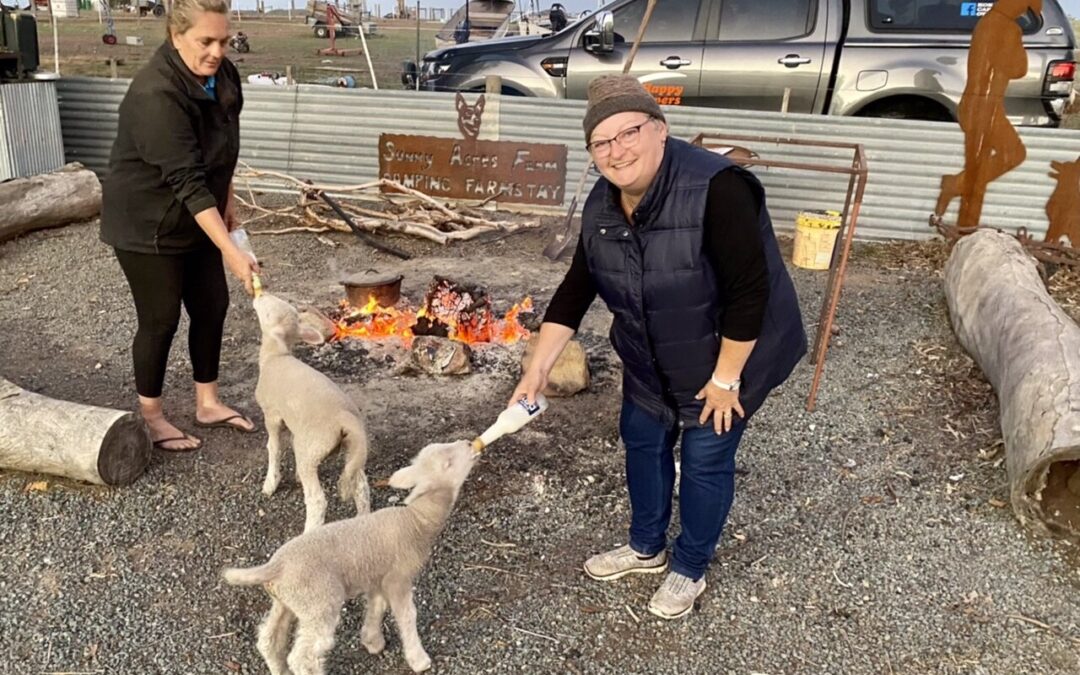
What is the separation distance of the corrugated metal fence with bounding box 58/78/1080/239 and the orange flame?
3645mm

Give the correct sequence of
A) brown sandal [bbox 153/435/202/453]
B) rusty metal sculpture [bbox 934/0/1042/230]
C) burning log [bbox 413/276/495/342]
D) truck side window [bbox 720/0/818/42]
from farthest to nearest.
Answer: truck side window [bbox 720/0/818/42] → rusty metal sculpture [bbox 934/0/1042/230] → burning log [bbox 413/276/495/342] → brown sandal [bbox 153/435/202/453]

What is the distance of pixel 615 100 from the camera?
221 cm

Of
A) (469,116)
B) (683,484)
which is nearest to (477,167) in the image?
(469,116)

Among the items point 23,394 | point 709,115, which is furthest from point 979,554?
point 709,115

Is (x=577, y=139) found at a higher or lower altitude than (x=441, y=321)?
higher

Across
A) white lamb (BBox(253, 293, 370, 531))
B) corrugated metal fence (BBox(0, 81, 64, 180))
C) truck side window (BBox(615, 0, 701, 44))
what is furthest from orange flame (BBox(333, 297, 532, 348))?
corrugated metal fence (BBox(0, 81, 64, 180))

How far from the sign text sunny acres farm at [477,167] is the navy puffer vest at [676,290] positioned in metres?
6.04

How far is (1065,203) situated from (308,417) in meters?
7.78

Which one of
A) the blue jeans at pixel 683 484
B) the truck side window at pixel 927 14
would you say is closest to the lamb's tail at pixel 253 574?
the blue jeans at pixel 683 484

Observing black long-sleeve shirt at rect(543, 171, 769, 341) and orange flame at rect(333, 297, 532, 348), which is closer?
black long-sleeve shirt at rect(543, 171, 769, 341)

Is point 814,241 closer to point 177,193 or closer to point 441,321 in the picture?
point 441,321

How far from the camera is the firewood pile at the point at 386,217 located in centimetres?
760

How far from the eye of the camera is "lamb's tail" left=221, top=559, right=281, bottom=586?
2260 millimetres

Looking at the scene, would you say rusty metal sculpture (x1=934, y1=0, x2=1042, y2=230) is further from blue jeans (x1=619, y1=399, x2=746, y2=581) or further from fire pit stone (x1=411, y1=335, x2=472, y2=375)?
blue jeans (x1=619, y1=399, x2=746, y2=581)
